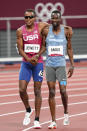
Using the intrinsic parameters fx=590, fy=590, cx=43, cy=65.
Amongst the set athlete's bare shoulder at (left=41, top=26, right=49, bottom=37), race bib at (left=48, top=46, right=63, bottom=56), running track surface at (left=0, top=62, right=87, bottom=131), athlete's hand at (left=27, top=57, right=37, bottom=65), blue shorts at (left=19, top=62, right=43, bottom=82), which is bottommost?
running track surface at (left=0, top=62, right=87, bottom=131)

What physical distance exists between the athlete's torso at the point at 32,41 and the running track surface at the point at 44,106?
1.30 meters

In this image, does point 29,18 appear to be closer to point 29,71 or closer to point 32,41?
point 32,41

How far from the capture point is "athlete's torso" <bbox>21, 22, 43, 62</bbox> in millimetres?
9945

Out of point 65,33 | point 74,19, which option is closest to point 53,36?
point 65,33

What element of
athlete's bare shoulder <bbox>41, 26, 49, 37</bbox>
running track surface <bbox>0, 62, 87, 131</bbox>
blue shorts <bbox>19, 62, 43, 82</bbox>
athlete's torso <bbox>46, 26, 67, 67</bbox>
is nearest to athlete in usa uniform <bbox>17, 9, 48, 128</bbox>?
blue shorts <bbox>19, 62, 43, 82</bbox>

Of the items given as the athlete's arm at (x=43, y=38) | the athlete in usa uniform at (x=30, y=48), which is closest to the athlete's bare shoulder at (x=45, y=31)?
the athlete's arm at (x=43, y=38)

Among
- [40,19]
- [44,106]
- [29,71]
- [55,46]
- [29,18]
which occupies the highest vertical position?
[29,18]

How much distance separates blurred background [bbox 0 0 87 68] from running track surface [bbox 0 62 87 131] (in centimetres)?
369

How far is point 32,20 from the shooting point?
9953 mm

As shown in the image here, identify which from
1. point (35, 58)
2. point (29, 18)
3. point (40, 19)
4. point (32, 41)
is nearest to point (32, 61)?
point (35, 58)

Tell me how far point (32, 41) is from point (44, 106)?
2.93 meters

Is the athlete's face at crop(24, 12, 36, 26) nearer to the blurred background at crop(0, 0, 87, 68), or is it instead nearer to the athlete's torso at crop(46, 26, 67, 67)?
the athlete's torso at crop(46, 26, 67, 67)

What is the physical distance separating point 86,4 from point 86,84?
30.5ft

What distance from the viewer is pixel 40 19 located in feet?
77.8
